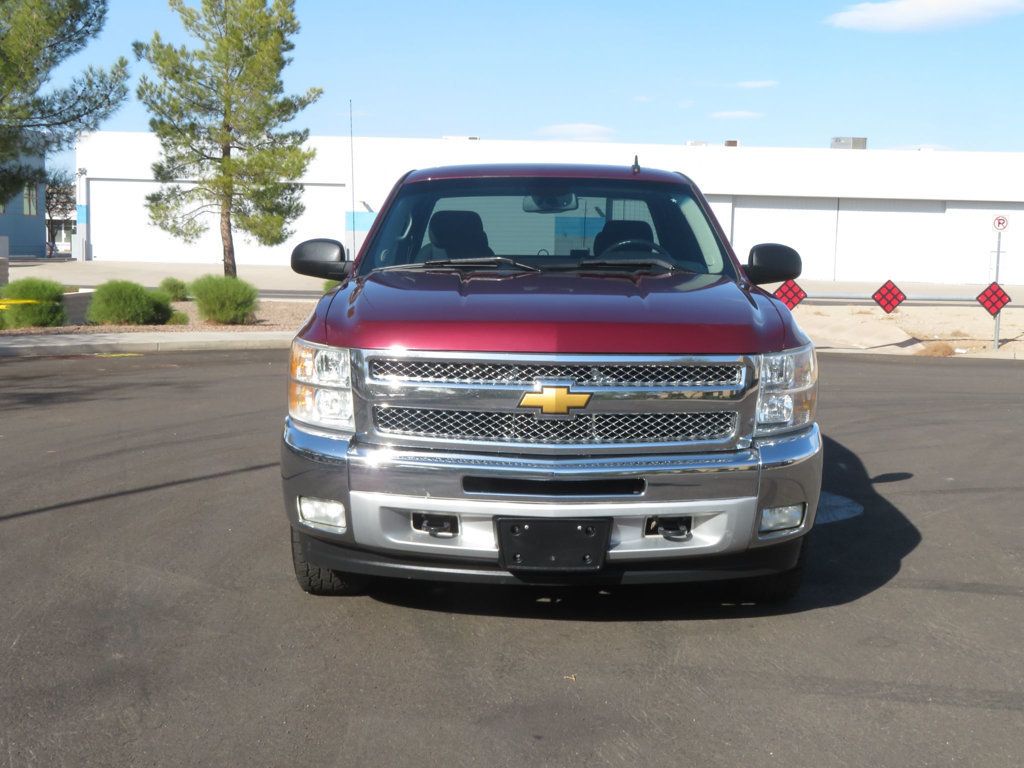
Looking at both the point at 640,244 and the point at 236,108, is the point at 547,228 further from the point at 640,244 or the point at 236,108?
the point at 236,108

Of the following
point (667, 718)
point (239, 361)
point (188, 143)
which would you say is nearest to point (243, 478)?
point (667, 718)

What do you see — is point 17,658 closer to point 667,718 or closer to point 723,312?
point 667,718

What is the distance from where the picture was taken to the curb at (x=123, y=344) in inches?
625

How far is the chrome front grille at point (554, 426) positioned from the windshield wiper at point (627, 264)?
1.29 metres

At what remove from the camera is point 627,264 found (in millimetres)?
5656

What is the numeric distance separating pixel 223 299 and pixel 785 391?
18158mm

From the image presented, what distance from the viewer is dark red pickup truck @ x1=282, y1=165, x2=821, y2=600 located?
440 centimetres

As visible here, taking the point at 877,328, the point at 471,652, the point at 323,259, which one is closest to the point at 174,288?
the point at 877,328

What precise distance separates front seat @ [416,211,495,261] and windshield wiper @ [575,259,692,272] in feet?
1.79

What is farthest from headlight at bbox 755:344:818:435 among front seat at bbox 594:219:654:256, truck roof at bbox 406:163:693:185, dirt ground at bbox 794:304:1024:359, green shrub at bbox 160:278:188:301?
green shrub at bbox 160:278:188:301

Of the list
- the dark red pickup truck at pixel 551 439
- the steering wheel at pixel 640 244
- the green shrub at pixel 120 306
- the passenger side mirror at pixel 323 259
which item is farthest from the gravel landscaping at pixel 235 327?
the dark red pickup truck at pixel 551 439

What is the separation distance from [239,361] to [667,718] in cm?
1239

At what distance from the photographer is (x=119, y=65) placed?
20922 mm

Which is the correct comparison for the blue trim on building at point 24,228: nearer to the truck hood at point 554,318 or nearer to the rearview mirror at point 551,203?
the rearview mirror at point 551,203
